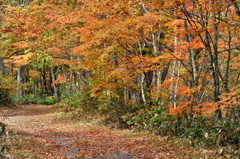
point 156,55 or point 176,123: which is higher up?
point 156,55

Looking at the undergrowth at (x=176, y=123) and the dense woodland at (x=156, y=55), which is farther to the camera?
the dense woodland at (x=156, y=55)

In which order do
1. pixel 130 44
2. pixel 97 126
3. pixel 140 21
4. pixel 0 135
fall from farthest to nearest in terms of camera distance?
pixel 97 126 → pixel 130 44 → pixel 140 21 → pixel 0 135

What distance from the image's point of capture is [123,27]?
1088cm

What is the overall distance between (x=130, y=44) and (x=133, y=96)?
129 inches

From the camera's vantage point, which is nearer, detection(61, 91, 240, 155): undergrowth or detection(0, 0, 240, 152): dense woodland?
detection(61, 91, 240, 155): undergrowth

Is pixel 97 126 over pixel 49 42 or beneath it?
beneath

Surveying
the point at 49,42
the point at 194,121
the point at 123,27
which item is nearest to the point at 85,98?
the point at 49,42

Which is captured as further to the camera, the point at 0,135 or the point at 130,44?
the point at 130,44

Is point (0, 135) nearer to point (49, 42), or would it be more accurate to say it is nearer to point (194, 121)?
point (194, 121)

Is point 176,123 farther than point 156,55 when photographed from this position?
No

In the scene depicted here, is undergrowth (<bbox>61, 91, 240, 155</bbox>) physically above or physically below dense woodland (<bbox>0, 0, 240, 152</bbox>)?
below

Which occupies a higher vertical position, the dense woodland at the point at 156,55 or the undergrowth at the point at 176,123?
the dense woodland at the point at 156,55

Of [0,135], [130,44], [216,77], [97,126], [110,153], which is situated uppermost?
[130,44]

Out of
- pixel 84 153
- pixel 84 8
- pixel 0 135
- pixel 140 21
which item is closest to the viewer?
pixel 0 135
